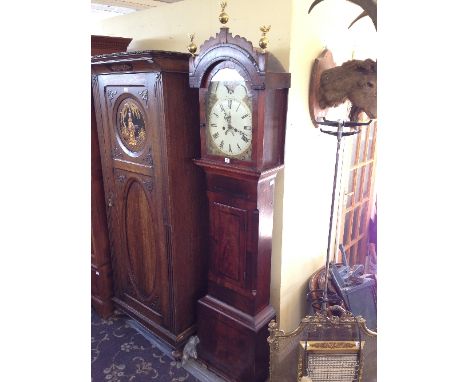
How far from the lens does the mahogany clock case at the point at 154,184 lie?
164 cm

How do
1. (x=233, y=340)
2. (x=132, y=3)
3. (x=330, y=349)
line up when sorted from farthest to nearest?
(x=132, y=3) < (x=233, y=340) < (x=330, y=349)

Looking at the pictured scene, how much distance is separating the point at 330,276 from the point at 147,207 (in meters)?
1.08

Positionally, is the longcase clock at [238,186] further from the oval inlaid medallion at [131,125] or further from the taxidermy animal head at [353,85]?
the oval inlaid medallion at [131,125]

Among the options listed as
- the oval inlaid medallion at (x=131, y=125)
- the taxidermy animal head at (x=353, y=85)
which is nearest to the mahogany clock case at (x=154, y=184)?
the oval inlaid medallion at (x=131, y=125)

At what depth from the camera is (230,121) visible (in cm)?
149

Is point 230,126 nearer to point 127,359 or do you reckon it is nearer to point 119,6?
point 119,6

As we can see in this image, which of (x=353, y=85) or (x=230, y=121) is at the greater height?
(x=353, y=85)

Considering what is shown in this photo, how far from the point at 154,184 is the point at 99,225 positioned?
653 mm

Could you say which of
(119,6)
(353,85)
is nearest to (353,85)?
(353,85)
